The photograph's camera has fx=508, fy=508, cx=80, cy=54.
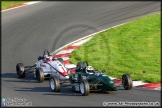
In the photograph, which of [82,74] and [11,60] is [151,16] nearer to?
[11,60]

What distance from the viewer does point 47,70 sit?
18828 mm

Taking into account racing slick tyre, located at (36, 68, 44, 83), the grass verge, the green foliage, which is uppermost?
the green foliage

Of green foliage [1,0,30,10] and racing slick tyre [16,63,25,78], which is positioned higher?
green foliage [1,0,30,10]

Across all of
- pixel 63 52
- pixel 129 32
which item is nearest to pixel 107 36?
pixel 129 32

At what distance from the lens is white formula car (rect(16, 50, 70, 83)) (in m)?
18.1

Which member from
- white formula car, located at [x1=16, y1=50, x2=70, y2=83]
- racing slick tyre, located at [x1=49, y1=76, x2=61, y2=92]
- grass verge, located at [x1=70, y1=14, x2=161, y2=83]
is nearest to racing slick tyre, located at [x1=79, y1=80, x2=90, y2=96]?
racing slick tyre, located at [x1=49, y1=76, x2=61, y2=92]

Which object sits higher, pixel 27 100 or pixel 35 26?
pixel 35 26

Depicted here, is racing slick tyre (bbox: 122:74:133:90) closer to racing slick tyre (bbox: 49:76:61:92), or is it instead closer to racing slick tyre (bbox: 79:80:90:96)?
racing slick tyre (bbox: 79:80:90:96)

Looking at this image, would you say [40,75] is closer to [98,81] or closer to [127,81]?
[98,81]

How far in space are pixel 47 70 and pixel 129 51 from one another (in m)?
3.90

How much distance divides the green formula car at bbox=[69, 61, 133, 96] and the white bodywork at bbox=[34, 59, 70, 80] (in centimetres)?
114

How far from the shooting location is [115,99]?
15156 mm

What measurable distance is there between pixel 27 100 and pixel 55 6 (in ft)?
49.4

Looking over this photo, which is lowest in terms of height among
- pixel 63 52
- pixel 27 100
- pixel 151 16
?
pixel 27 100
